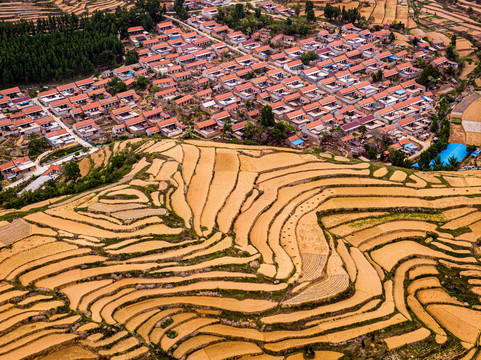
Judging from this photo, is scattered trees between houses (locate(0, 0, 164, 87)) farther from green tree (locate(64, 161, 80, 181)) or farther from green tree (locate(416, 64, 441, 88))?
green tree (locate(416, 64, 441, 88))

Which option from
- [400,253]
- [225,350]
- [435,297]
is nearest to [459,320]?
[435,297]

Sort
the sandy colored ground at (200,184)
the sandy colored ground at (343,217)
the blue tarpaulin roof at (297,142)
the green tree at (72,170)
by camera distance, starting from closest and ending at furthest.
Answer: the sandy colored ground at (200,184), the sandy colored ground at (343,217), the green tree at (72,170), the blue tarpaulin roof at (297,142)

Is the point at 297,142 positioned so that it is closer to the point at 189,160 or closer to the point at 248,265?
the point at 189,160

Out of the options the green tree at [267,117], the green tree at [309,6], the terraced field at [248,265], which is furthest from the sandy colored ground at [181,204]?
the green tree at [309,6]

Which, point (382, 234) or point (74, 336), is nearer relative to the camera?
point (74, 336)

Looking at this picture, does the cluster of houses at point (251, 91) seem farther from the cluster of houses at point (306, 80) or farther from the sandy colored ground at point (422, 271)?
the sandy colored ground at point (422, 271)

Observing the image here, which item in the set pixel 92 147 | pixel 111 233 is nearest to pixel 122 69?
pixel 92 147

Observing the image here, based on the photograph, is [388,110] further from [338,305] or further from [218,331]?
[218,331]
